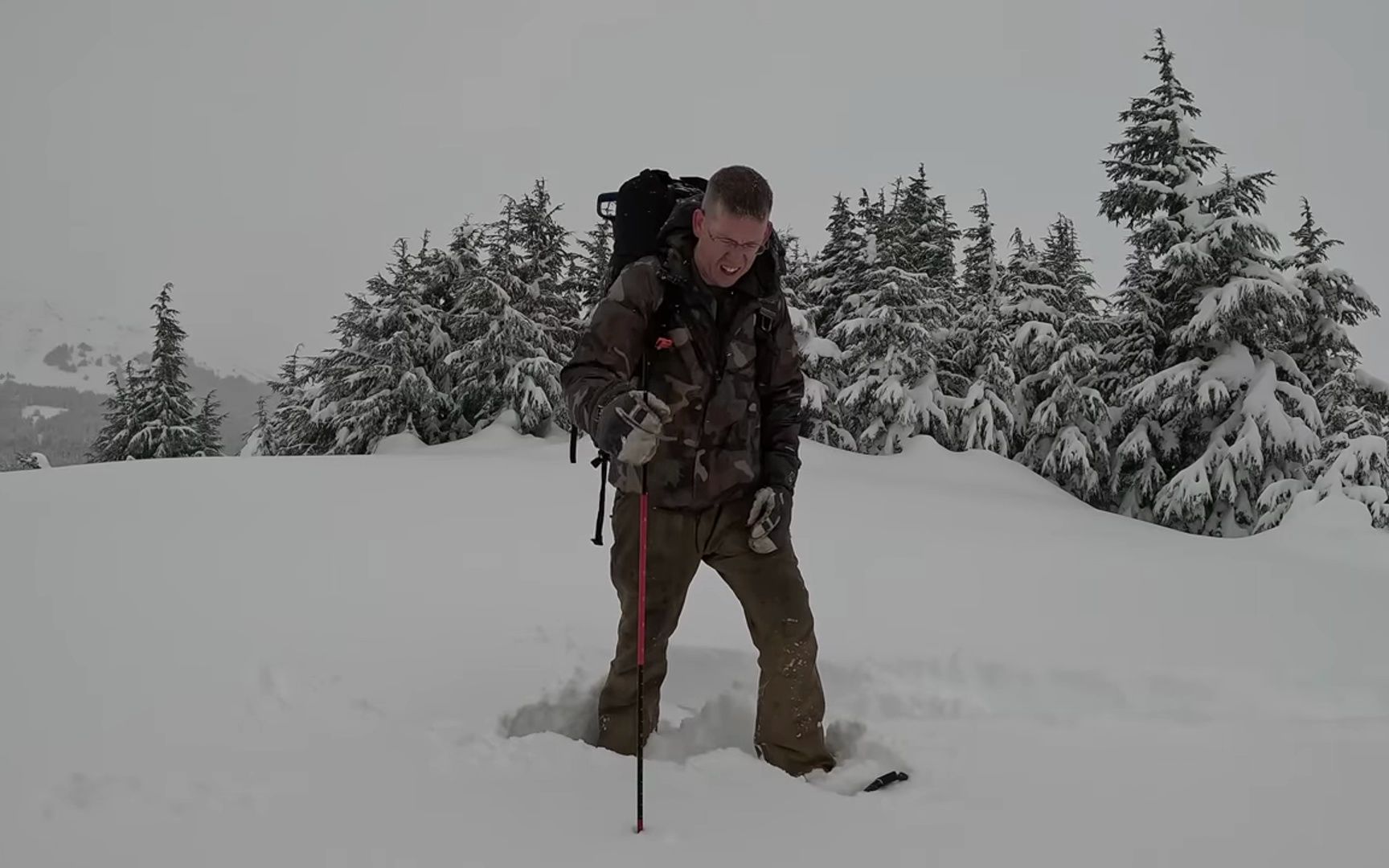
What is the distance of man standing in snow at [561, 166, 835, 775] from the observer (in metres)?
3.13

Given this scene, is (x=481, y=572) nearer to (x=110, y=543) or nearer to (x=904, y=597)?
(x=110, y=543)

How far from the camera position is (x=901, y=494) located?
1020cm

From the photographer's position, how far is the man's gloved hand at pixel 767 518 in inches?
131

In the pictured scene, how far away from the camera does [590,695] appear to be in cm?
375

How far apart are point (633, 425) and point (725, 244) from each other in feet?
2.74

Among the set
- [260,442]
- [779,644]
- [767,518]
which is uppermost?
[767,518]

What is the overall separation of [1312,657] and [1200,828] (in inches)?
107

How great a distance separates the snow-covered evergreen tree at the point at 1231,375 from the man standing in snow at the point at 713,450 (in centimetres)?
1497

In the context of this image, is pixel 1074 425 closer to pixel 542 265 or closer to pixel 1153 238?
pixel 1153 238

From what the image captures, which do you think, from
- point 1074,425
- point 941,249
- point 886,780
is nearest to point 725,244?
point 886,780

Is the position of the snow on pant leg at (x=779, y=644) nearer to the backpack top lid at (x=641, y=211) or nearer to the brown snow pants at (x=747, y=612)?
the brown snow pants at (x=747, y=612)

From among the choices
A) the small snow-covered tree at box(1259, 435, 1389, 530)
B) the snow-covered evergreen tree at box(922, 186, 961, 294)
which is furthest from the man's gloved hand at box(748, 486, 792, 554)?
the snow-covered evergreen tree at box(922, 186, 961, 294)

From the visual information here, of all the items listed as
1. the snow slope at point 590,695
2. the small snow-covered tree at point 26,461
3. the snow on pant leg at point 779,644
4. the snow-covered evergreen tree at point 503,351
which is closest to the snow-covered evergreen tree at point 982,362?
the snow-covered evergreen tree at point 503,351

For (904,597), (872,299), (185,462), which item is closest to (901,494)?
(904,597)
